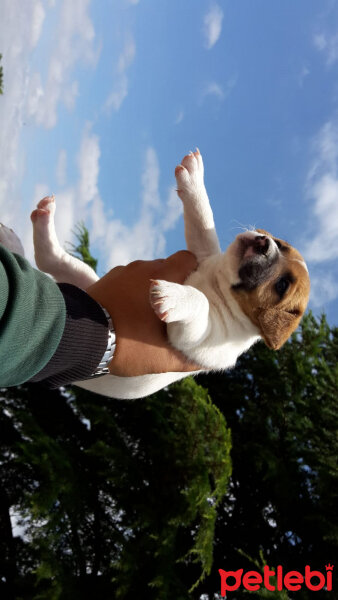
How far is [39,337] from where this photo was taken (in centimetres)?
185

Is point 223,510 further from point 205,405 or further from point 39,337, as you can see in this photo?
point 39,337

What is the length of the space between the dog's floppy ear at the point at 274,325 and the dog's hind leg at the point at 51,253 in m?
1.19

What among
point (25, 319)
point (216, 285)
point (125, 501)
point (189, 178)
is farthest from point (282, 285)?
point (125, 501)

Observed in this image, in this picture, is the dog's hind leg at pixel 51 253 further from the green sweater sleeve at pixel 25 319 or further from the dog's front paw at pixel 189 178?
the green sweater sleeve at pixel 25 319

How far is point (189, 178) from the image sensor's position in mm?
2883

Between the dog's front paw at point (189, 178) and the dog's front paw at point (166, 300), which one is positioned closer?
the dog's front paw at point (166, 300)

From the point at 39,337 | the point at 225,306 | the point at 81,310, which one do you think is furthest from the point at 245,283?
the point at 39,337

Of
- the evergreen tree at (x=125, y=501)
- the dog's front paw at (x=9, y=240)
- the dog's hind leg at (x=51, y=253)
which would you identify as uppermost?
the dog's front paw at (x=9, y=240)

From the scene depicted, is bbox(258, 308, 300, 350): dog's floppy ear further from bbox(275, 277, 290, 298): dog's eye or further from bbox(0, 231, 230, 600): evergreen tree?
bbox(0, 231, 230, 600): evergreen tree

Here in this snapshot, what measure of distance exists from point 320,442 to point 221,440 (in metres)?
2.22

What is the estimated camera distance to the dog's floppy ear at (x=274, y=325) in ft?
8.73

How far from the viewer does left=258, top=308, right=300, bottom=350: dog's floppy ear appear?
8.73 feet

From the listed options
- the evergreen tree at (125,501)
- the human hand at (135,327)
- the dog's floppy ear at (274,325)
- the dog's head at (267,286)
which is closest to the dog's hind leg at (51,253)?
the human hand at (135,327)

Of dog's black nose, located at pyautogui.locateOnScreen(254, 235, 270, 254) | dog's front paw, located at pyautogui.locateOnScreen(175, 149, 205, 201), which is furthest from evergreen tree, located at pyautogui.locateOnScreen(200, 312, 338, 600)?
dog's front paw, located at pyautogui.locateOnScreen(175, 149, 205, 201)
